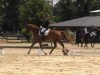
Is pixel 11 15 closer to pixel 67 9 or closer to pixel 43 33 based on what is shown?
pixel 67 9

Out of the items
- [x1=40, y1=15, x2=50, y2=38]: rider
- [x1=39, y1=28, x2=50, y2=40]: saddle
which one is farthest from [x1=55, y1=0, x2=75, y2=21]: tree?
[x1=39, y1=28, x2=50, y2=40]: saddle

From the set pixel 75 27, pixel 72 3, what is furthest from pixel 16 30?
pixel 75 27

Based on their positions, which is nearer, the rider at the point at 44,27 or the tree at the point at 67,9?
the rider at the point at 44,27

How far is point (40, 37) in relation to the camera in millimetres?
29031

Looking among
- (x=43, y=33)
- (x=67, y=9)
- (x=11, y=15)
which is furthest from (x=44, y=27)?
(x=11, y=15)

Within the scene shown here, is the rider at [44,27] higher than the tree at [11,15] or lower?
higher

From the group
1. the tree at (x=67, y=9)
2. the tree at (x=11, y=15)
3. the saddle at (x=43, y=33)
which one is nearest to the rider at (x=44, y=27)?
the saddle at (x=43, y=33)

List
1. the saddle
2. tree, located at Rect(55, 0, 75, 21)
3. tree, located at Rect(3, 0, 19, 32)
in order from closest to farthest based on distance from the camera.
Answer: the saddle < tree, located at Rect(55, 0, 75, 21) < tree, located at Rect(3, 0, 19, 32)

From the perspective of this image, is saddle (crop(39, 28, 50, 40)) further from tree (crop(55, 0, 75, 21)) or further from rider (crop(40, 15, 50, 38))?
tree (crop(55, 0, 75, 21))

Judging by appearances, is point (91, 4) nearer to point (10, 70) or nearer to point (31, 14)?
point (31, 14)

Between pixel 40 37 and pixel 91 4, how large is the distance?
58.0 m

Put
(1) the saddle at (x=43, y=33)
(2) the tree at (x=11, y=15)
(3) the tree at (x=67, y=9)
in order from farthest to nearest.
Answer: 1. (2) the tree at (x=11, y=15)
2. (3) the tree at (x=67, y=9)
3. (1) the saddle at (x=43, y=33)

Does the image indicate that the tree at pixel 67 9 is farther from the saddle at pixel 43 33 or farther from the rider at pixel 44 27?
the saddle at pixel 43 33

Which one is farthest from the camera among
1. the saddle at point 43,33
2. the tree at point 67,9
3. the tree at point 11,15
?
the tree at point 11,15
